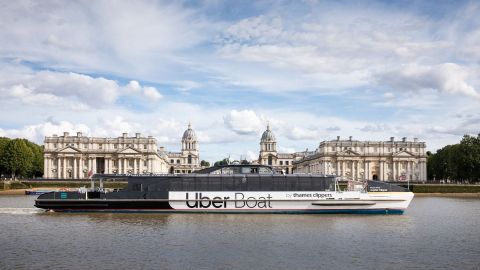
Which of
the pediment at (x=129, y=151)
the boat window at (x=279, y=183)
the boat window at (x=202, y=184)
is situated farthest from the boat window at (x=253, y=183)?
the pediment at (x=129, y=151)

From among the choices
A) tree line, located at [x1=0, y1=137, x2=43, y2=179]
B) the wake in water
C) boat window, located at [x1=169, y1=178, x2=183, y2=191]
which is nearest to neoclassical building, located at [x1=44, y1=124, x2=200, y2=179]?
tree line, located at [x1=0, y1=137, x2=43, y2=179]

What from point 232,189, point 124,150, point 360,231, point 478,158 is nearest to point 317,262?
point 360,231

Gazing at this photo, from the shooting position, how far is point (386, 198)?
51750mm

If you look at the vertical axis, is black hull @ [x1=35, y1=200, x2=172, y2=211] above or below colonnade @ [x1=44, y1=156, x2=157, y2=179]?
below

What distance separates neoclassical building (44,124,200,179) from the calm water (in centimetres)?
11383

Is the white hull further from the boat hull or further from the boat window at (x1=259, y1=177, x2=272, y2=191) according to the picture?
the boat window at (x1=259, y1=177, x2=272, y2=191)

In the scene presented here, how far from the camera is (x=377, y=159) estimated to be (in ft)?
543

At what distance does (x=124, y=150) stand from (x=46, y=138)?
71.5ft

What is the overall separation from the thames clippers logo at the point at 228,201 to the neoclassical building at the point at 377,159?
11411 centimetres

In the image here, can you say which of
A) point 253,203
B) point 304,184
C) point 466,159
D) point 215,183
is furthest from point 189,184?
point 466,159

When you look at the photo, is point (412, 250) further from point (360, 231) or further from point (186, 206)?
point (186, 206)

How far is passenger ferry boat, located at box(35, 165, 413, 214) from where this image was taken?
51.5m

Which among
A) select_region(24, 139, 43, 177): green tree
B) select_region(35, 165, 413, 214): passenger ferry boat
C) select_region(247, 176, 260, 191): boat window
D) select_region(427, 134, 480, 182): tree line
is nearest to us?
select_region(35, 165, 413, 214): passenger ferry boat

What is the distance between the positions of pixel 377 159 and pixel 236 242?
137 metres
